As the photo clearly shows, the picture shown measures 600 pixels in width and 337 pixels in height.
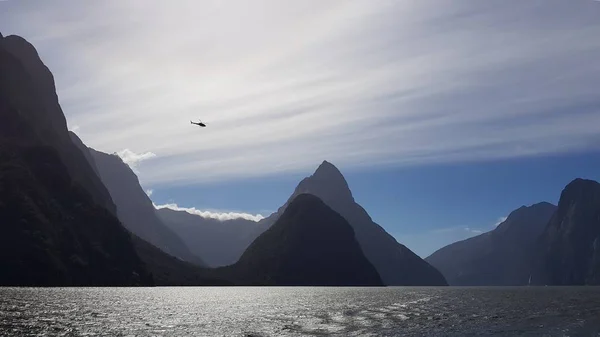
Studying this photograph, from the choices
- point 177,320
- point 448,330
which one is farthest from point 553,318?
point 177,320

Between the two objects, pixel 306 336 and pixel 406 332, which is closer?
pixel 306 336

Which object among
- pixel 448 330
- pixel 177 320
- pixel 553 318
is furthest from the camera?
pixel 553 318

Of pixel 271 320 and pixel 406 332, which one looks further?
pixel 271 320

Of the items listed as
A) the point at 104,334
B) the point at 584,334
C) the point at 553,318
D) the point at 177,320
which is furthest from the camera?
the point at 553,318

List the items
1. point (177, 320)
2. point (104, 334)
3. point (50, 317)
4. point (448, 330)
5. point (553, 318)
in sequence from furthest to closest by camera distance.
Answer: point (553, 318) < point (177, 320) < point (50, 317) < point (448, 330) < point (104, 334)

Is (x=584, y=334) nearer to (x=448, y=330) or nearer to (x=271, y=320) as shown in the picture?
(x=448, y=330)

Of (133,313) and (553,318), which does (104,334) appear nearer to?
(133,313)

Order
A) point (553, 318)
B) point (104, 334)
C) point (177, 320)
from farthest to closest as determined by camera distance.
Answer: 1. point (553, 318)
2. point (177, 320)
3. point (104, 334)

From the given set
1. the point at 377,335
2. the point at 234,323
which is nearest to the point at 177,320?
Result: the point at 234,323
